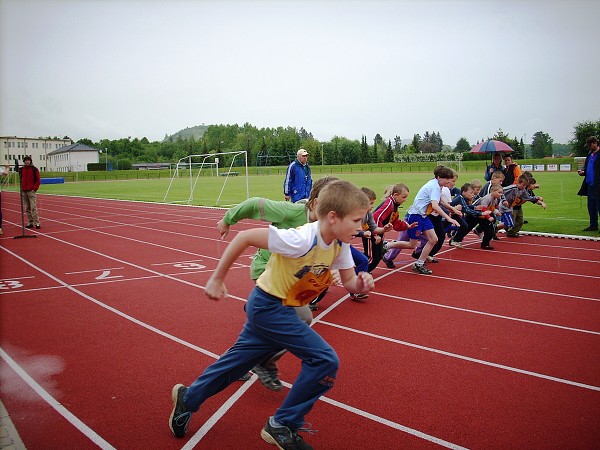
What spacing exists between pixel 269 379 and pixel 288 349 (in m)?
1.13

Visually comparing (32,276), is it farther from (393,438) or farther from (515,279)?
(515,279)

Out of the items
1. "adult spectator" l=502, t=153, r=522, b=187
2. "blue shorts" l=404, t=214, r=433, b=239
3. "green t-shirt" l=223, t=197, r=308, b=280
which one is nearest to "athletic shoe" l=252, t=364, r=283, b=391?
"green t-shirt" l=223, t=197, r=308, b=280

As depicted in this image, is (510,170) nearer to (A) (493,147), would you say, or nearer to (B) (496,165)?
(B) (496,165)

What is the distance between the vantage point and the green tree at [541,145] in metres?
128

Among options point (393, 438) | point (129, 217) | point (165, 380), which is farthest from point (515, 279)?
point (129, 217)

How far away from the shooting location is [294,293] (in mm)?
3037

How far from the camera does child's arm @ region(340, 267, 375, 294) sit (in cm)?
300

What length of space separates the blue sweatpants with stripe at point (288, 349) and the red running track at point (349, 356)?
43 centimetres

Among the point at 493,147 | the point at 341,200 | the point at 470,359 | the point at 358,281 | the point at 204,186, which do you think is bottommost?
the point at 470,359

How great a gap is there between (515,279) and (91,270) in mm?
7189

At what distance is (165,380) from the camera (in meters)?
4.21

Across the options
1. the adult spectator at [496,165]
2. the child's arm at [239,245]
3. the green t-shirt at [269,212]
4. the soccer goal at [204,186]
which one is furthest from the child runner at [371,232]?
the soccer goal at [204,186]

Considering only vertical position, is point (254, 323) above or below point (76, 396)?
above

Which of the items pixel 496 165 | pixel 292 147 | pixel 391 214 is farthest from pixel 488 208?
pixel 292 147
